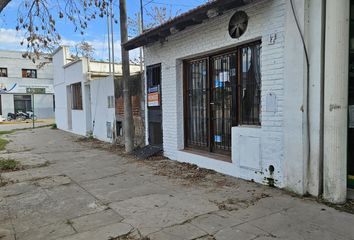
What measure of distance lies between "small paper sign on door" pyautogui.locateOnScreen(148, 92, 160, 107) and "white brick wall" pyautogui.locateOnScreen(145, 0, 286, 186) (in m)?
0.38

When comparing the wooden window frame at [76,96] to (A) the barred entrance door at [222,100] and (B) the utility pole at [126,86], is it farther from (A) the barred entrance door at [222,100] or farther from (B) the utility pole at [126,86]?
(A) the barred entrance door at [222,100]

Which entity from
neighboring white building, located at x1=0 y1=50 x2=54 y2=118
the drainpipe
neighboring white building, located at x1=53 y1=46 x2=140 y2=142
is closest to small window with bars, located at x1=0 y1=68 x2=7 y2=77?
neighboring white building, located at x1=0 y1=50 x2=54 y2=118

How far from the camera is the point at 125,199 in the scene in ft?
16.7

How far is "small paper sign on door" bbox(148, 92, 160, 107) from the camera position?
8820 mm

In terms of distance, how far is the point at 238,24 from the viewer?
19.5 feet

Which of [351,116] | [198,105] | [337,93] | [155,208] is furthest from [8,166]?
[351,116]

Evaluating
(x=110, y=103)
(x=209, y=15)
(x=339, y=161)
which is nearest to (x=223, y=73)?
(x=209, y=15)

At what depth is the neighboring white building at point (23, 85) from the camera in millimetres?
35406

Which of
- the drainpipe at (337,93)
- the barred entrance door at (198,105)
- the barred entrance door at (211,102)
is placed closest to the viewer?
the drainpipe at (337,93)

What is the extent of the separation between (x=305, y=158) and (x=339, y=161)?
51 centimetres

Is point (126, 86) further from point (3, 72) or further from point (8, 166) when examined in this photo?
point (3, 72)

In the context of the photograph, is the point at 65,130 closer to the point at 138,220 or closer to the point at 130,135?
the point at 130,135

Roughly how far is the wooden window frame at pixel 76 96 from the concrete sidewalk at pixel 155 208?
9301 millimetres

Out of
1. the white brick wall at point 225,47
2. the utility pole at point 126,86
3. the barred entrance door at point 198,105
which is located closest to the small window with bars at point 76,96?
the utility pole at point 126,86
